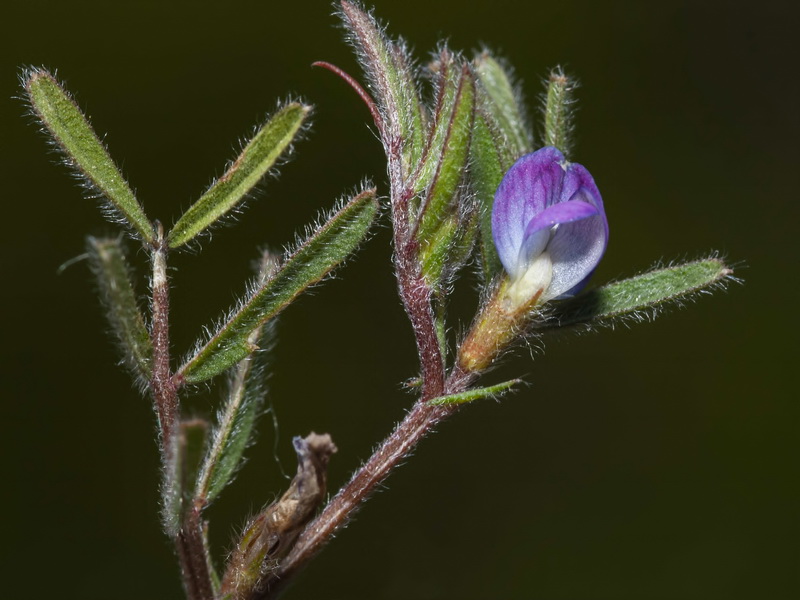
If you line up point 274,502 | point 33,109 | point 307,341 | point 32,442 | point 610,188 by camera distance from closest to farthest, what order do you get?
1. point 274,502
2. point 33,109
3. point 32,442
4. point 307,341
5. point 610,188

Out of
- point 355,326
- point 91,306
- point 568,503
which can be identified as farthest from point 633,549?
point 91,306

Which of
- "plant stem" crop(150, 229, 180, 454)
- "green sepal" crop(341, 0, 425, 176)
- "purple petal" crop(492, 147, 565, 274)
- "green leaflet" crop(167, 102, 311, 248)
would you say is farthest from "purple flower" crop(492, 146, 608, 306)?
"plant stem" crop(150, 229, 180, 454)

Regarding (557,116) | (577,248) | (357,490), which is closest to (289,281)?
(357,490)

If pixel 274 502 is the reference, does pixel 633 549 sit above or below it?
below

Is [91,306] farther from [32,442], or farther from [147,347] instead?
[147,347]

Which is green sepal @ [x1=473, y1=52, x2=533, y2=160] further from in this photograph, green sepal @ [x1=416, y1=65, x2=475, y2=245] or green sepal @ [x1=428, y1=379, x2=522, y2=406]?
green sepal @ [x1=428, y1=379, x2=522, y2=406]

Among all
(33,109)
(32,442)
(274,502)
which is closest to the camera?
(274,502)

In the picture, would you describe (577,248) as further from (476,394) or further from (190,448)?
(190,448)

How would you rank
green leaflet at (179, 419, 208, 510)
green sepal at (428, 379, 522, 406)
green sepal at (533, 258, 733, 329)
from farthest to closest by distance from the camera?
green sepal at (533, 258, 733, 329) → green sepal at (428, 379, 522, 406) → green leaflet at (179, 419, 208, 510)
